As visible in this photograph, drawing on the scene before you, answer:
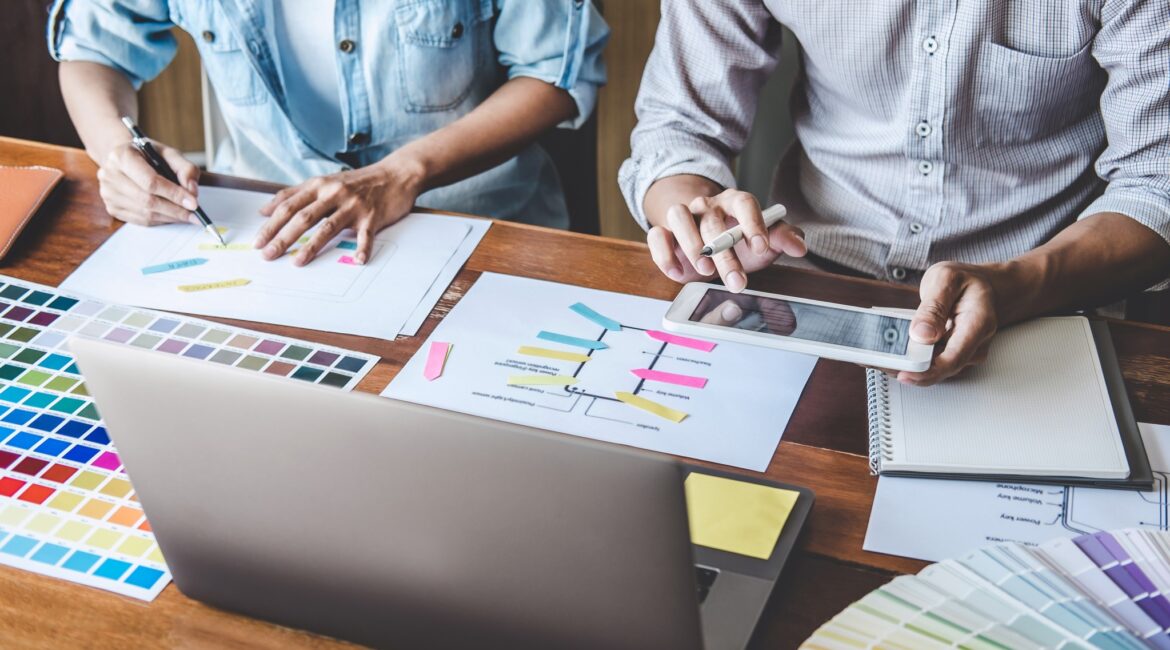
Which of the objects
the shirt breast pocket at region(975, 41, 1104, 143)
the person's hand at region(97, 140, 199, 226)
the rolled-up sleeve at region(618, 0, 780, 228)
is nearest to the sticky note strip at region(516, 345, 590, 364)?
the rolled-up sleeve at region(618, 0, 780, 228)

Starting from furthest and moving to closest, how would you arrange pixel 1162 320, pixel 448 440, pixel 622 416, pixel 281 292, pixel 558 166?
pixel 558 166 < pixel 1162 320 < pixel 281 292 < pixel 622 416 < pixel 448 440

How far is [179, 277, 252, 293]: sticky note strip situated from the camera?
1070mm

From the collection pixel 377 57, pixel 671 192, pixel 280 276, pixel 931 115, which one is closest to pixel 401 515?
pixel 280 276

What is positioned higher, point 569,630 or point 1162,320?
point 569,630

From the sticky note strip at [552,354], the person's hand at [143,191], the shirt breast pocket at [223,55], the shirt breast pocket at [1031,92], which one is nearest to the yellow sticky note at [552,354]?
the sticky note strip at [552,354]

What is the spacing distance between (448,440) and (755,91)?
3.16 ft

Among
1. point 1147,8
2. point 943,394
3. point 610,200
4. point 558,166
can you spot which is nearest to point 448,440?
point 943,394

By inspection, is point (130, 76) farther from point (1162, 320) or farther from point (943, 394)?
point (1162, 320)

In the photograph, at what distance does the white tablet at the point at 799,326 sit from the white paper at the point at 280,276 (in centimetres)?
29

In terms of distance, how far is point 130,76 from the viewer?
1.53 m

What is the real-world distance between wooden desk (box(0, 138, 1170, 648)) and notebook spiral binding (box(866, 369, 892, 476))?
1cm

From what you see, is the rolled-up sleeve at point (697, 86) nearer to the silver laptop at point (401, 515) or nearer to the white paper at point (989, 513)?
the white paper at point (989, 513)

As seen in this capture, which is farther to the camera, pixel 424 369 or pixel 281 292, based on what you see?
pixel 281 292

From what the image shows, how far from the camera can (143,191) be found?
1.18 m
